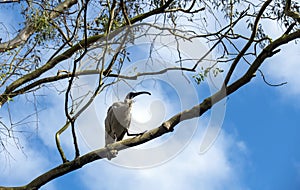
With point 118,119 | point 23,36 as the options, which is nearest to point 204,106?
point 118,119

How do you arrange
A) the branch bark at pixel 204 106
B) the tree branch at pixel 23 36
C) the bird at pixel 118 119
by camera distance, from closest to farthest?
the branch bark at pixel 204 106
the bird at pixel 118 119
the tree branch at pixel 23 36

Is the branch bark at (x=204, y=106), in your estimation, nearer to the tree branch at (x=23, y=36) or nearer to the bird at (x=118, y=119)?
the bird at (x=118, y=119)

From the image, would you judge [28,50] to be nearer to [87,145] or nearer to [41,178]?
[87,145]

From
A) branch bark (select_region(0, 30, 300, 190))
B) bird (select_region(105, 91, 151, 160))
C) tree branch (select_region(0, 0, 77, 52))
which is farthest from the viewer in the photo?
tree branch (select_region(0, 0, 77, 52))

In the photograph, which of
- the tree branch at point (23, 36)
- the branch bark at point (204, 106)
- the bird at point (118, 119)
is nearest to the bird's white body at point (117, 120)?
the bird at point (118, 119)

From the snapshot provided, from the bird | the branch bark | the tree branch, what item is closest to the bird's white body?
the bird

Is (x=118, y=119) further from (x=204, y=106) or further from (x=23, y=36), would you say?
(x=204, y=106)

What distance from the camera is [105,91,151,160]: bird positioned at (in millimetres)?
5227

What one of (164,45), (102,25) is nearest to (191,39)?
(164,45)

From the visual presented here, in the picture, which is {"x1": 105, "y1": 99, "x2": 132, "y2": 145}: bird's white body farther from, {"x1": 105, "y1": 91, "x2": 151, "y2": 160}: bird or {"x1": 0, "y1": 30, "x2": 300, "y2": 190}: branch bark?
{"x1": 0, "y1": 30, "x2": 300, "y2": 190}: branch bark

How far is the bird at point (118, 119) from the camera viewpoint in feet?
17.1

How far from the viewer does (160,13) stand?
5.09 meters

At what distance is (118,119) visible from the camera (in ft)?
17.5

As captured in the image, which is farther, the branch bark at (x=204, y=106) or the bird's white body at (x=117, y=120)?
the bird's white body at (x=117, y=120)
